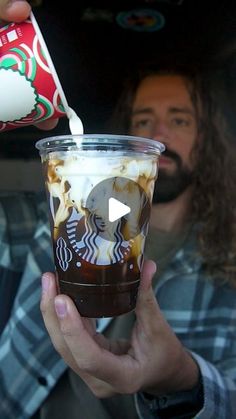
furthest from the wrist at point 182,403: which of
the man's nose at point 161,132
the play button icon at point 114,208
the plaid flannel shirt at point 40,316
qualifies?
the man's nose at point 161,132

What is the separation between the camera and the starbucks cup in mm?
917

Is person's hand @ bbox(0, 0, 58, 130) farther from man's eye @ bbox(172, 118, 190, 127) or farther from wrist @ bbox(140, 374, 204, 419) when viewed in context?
man's eye @ bbox(172, 118, 190, 127)

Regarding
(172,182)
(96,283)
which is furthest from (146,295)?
(172,182)

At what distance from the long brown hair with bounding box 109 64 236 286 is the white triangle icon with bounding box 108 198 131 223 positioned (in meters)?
1.00

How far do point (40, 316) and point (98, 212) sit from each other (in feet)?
2.93

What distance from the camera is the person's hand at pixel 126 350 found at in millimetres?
938

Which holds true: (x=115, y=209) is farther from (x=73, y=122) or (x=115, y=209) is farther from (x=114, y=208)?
(x=73, y=122)

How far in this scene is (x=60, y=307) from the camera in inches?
35.8

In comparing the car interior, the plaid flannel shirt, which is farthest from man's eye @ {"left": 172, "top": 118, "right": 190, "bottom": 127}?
the plaid flannel shirt

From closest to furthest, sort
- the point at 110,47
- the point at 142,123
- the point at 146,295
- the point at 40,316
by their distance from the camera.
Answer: the point at 146,295
the point at 40,316
the point at 142,123
the point at 110,47

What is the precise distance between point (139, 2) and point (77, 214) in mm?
1387

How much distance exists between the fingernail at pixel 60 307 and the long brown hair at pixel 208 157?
100 cm

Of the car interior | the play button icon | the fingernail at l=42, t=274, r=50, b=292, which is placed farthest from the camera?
the car interior

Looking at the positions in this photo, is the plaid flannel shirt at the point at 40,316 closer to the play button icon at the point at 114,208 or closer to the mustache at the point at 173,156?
the mustache at the point at 173,156
